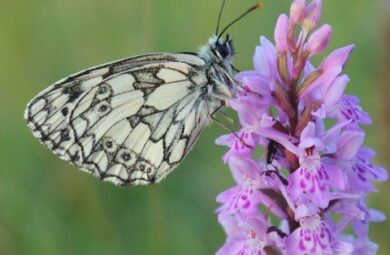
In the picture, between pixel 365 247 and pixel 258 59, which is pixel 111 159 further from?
pixel 365 247

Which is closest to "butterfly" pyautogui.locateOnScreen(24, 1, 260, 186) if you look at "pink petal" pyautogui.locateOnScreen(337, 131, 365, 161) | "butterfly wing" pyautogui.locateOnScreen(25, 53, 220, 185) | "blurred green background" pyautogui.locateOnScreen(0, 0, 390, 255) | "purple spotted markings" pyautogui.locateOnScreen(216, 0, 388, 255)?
"butterfly wing" pyautogui.locateOnScreen(25, 53, 220, 185)

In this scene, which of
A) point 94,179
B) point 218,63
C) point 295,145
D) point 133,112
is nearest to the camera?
point 295,145

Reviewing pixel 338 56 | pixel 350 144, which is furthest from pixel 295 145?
pixel 338 56

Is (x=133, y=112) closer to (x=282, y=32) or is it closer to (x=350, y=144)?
Result: (x=282, y=32)

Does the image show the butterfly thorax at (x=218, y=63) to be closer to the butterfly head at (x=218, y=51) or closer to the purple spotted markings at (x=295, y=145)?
the butterfly head at (x=218, y=51)

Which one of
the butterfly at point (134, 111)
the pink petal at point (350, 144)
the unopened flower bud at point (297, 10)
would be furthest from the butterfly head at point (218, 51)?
the pink petal at point (350, 144)

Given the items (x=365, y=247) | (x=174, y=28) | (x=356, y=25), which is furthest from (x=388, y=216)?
(x=174, y=28)

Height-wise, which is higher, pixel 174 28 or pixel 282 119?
pixel 174 28
